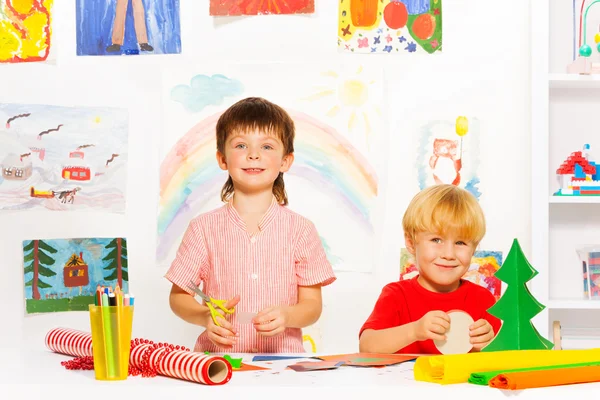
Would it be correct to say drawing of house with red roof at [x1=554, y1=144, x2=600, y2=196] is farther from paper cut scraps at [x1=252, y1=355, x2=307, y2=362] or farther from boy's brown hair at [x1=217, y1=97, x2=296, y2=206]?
paper cut scraps at [x1=252, y1=355, x2=307, y2=362]

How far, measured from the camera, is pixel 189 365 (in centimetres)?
85

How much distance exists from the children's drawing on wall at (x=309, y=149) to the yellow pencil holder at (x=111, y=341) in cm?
132

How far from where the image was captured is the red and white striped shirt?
1.60m

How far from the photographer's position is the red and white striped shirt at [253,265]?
1.60 metres

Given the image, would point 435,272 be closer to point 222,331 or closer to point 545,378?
point 222,331

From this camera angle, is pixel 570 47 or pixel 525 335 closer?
pixel 525 335

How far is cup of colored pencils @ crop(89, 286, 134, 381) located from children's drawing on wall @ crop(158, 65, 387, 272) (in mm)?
1320

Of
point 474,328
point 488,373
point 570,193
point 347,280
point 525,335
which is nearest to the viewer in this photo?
point 488,373

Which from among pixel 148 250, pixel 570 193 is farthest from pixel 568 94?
pixel 148 250

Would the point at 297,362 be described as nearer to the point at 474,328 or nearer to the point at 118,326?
the point at 118,326

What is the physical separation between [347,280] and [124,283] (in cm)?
67

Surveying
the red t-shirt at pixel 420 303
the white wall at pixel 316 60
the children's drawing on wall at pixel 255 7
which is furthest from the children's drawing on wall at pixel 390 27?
the red t-shirt at pixel 420 303

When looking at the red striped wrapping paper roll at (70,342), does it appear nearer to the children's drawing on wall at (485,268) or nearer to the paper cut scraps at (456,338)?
the paper cut scraps at (456,338)

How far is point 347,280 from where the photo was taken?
7.15 feet
